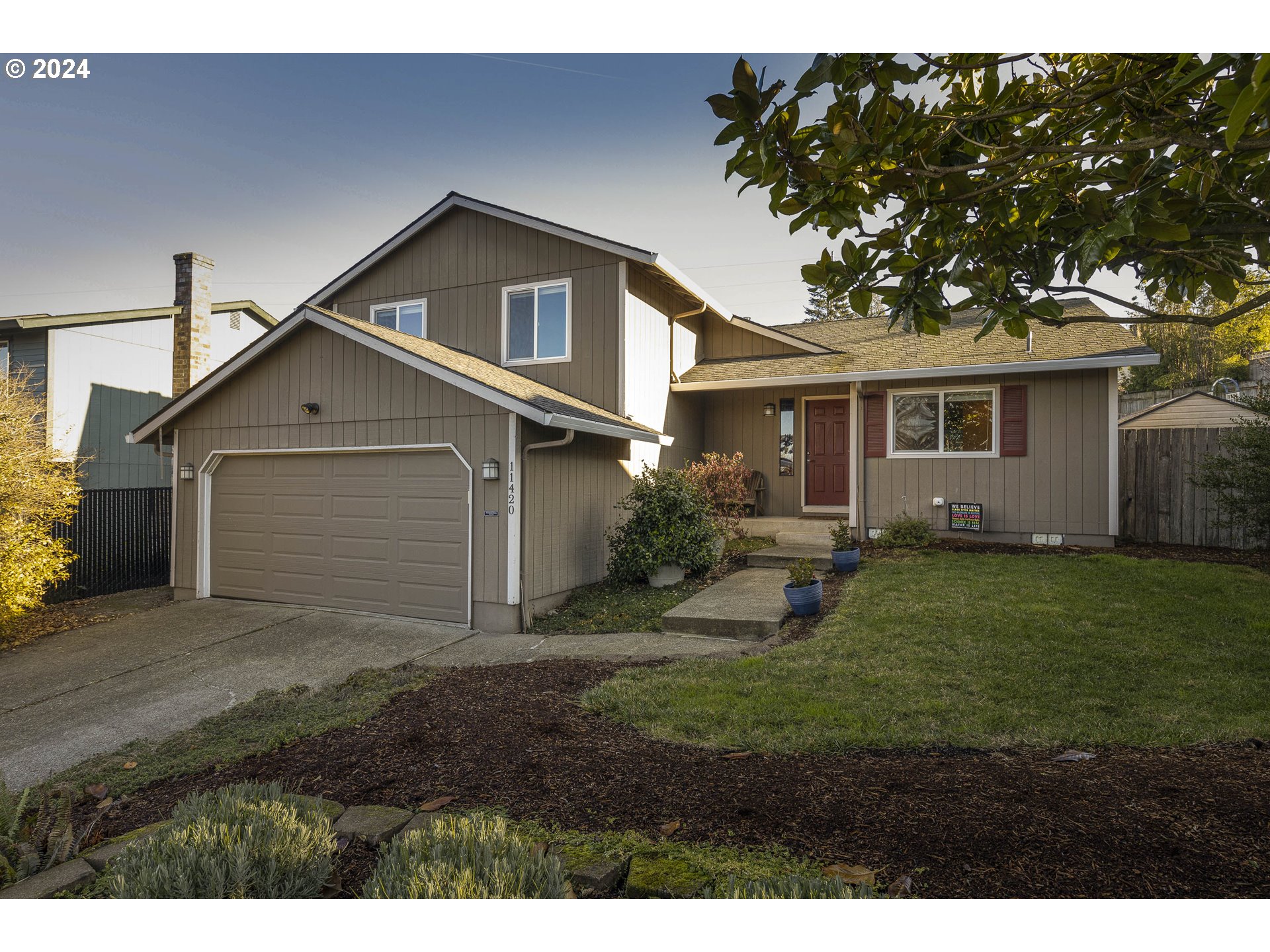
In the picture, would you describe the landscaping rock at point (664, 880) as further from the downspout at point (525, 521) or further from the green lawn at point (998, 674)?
the downspout at point (525, 521)

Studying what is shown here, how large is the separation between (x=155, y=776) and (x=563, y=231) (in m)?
8.37

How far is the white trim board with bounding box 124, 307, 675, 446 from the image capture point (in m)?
7.20

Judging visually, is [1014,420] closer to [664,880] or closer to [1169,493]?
[1169,493]

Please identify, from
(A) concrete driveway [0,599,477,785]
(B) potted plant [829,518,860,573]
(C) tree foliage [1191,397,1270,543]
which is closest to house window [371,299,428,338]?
(A) concrete driveway [0,599,477,785]

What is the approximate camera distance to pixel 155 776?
3.73m

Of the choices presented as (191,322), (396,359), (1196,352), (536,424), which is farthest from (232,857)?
(1196,352)

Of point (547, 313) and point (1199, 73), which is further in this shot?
point (547, 313)

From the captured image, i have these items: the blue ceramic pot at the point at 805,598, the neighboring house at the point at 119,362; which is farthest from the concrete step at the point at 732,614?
the neighboring house at the point at 119,362

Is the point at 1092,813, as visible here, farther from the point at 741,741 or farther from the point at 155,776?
the point at 155,776

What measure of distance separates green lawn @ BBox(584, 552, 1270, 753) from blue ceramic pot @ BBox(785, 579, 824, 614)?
294 mm

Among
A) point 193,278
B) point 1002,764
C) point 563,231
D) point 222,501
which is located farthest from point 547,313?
point 1002,764

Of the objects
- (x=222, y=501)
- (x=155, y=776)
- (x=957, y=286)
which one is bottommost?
(x=155, y=776)

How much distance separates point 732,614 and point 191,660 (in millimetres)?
5355

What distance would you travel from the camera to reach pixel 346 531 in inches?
327
